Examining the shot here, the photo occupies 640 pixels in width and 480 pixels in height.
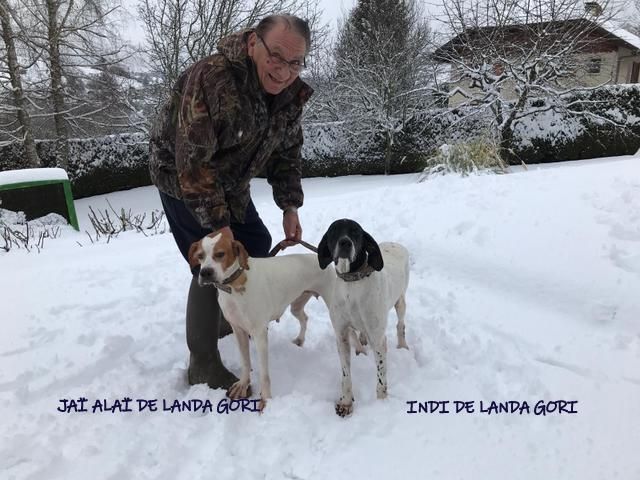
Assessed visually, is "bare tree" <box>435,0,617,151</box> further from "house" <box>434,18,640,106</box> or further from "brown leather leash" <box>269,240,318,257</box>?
"brown leather leash" <box>269,240,318,257</box>

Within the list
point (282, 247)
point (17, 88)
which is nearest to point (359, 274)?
point (282, 247)

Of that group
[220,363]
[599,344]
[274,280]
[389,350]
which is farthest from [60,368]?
[599,344]

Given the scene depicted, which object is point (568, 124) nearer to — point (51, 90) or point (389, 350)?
Result: point (389, 350)

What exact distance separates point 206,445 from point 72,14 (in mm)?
16848

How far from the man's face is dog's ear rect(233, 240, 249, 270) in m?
0.80

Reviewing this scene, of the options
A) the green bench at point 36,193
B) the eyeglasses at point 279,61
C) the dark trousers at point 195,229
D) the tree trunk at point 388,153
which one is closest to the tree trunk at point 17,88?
the green bench at point 36,193

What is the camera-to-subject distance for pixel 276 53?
2.02 meters

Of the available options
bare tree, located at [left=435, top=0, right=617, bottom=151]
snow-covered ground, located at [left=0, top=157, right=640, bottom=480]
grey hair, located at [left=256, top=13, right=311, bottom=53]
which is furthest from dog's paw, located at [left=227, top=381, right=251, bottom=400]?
bare tree, located at [left=435, top=0, right=617, bottom=151]

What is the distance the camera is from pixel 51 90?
14.1 meters

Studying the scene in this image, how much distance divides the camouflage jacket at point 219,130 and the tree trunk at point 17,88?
1406 cm

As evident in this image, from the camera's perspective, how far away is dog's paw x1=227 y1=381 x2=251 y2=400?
8.35ft

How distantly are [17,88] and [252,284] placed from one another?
14845 millimetres

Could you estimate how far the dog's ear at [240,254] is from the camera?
225cm

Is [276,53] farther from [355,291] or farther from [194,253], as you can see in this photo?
[355,291]
